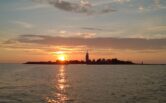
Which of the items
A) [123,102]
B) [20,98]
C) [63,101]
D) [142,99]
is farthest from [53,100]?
[142,99]

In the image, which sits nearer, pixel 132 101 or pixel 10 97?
pixel 132 101

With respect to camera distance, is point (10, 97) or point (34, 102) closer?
point (34, 102)

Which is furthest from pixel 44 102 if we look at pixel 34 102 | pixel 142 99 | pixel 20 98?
pixel 142 99

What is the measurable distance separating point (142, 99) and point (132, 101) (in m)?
3.08

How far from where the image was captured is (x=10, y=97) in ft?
144

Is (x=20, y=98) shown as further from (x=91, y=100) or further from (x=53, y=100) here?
(x=91, y=100)

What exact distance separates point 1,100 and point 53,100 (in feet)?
25.8

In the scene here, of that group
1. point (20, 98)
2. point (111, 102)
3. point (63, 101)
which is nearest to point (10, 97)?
point (20, 98)

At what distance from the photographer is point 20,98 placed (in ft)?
140

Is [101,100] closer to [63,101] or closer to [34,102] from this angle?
[63,101]

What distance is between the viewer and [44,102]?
1592 inches

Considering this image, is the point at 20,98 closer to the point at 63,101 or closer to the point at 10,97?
the point at 10,97

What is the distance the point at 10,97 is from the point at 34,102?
6032 mm

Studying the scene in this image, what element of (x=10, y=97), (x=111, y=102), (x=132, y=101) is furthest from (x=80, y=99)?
(x=10, y=97)
